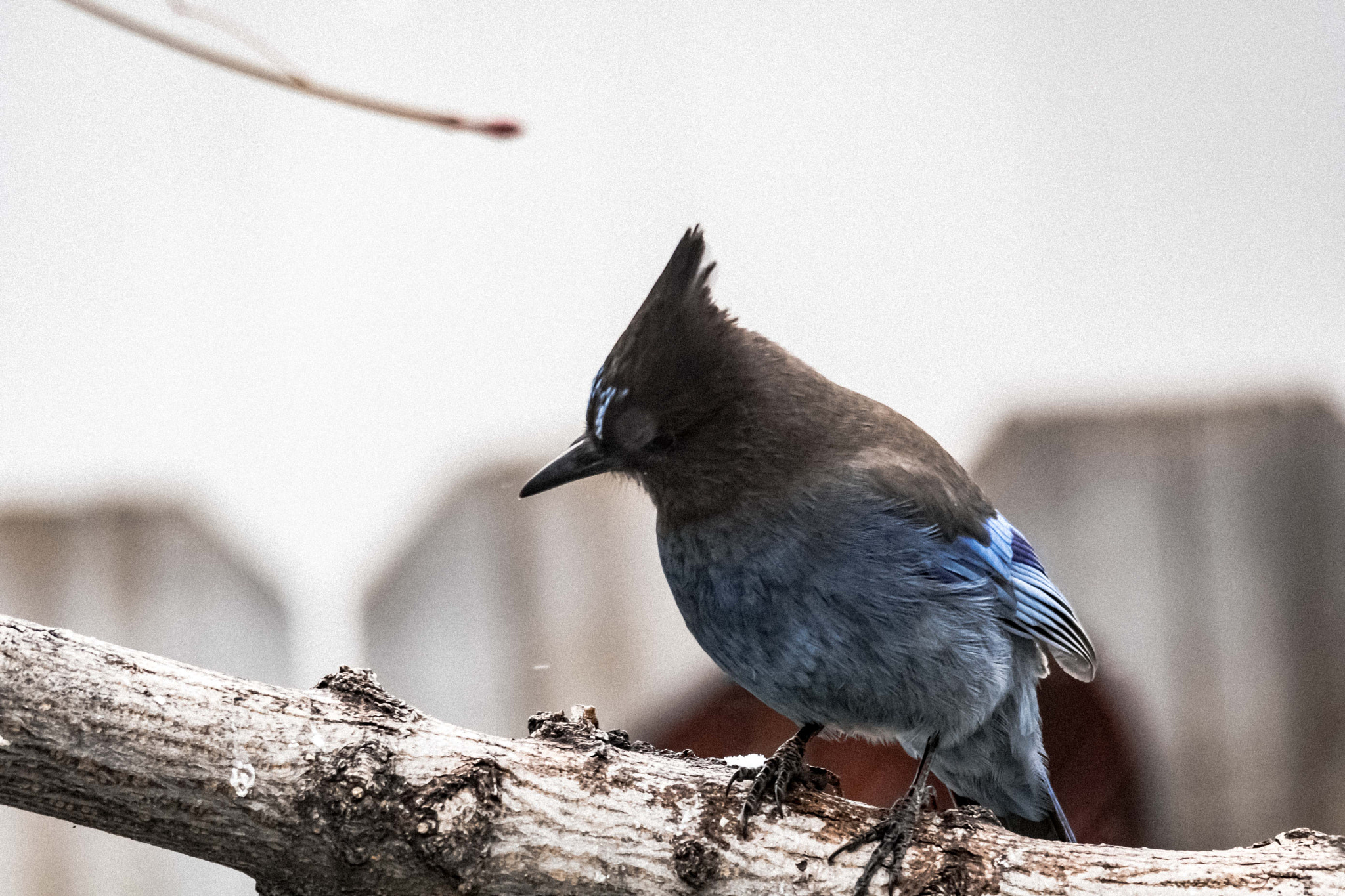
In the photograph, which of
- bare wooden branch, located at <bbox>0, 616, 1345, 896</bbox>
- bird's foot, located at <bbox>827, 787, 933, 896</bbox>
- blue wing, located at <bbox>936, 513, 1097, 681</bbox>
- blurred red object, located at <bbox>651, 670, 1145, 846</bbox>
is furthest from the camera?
blurred red object, located at <bbox>651, 670, 1145, 846</bbox>

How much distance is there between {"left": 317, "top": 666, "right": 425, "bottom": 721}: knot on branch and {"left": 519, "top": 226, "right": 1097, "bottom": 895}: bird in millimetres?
378

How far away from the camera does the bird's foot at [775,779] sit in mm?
1608

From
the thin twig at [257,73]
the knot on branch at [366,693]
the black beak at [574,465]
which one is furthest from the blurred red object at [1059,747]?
the thin twig at [257,73]

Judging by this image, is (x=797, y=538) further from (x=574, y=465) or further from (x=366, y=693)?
(x=366, y=693)

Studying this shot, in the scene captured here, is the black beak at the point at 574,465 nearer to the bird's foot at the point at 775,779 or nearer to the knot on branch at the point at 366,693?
the knot on branch at the point at 366,693

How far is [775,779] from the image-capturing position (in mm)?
1642

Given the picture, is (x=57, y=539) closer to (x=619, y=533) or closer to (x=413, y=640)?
(x=413, y=640)

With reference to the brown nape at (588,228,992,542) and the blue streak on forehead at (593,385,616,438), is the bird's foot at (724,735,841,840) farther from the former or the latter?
the blue streak on forehead at (593,385,616,438)

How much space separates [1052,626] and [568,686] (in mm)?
1162

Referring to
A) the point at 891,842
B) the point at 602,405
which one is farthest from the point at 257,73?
the point at 891,842

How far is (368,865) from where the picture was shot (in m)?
1.46

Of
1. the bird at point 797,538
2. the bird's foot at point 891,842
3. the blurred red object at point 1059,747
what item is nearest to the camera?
the bird's foot at point 891,842

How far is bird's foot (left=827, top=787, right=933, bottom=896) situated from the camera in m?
1.55

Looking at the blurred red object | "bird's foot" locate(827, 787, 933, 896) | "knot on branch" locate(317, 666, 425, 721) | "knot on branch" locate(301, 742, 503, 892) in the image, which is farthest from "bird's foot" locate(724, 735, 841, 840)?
the blurred red object
